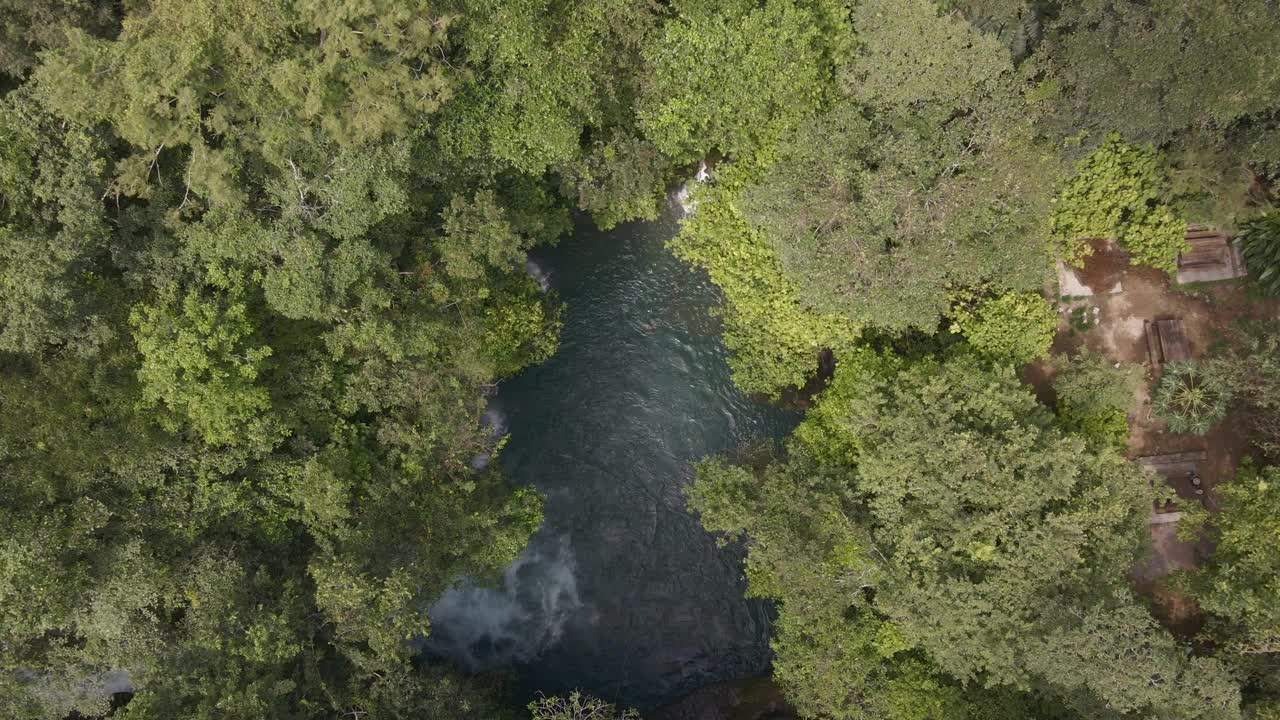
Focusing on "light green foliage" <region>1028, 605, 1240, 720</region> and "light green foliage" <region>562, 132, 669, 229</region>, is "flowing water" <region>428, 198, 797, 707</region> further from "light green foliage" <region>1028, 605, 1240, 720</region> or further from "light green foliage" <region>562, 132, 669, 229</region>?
"light green foliage" <region>1028, 605, 1240, 720</region>

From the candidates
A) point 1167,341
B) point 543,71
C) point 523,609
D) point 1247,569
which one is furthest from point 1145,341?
point 523,609

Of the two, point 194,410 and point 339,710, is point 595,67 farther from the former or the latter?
point 339,710

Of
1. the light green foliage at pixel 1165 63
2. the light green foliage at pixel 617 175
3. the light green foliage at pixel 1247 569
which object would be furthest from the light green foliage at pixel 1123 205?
the light green foliage at pixel 617 175

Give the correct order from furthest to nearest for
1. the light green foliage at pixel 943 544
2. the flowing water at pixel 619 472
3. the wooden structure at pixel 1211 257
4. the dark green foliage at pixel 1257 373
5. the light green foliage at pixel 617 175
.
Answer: the flowing water at pixel 619 472
the wooden structure at pixel 1211 257
the light green foliage at pixel 617 175
the dark green foliage at pixel 1257 373
the light green foliage at pixel 943 544

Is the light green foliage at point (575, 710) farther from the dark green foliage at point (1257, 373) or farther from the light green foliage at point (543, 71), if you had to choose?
the dark green foliage at point (1257, 373)

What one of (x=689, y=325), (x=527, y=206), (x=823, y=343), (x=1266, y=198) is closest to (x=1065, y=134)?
(x=1266, y=198)

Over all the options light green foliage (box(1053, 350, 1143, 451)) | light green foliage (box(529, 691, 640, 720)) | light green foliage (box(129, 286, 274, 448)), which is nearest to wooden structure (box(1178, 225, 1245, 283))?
light green foliage (box(1053, 350, 1143, 451))

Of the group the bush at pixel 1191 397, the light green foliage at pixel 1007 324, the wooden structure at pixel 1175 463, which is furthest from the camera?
the wooden structure at pixel 1175 463
